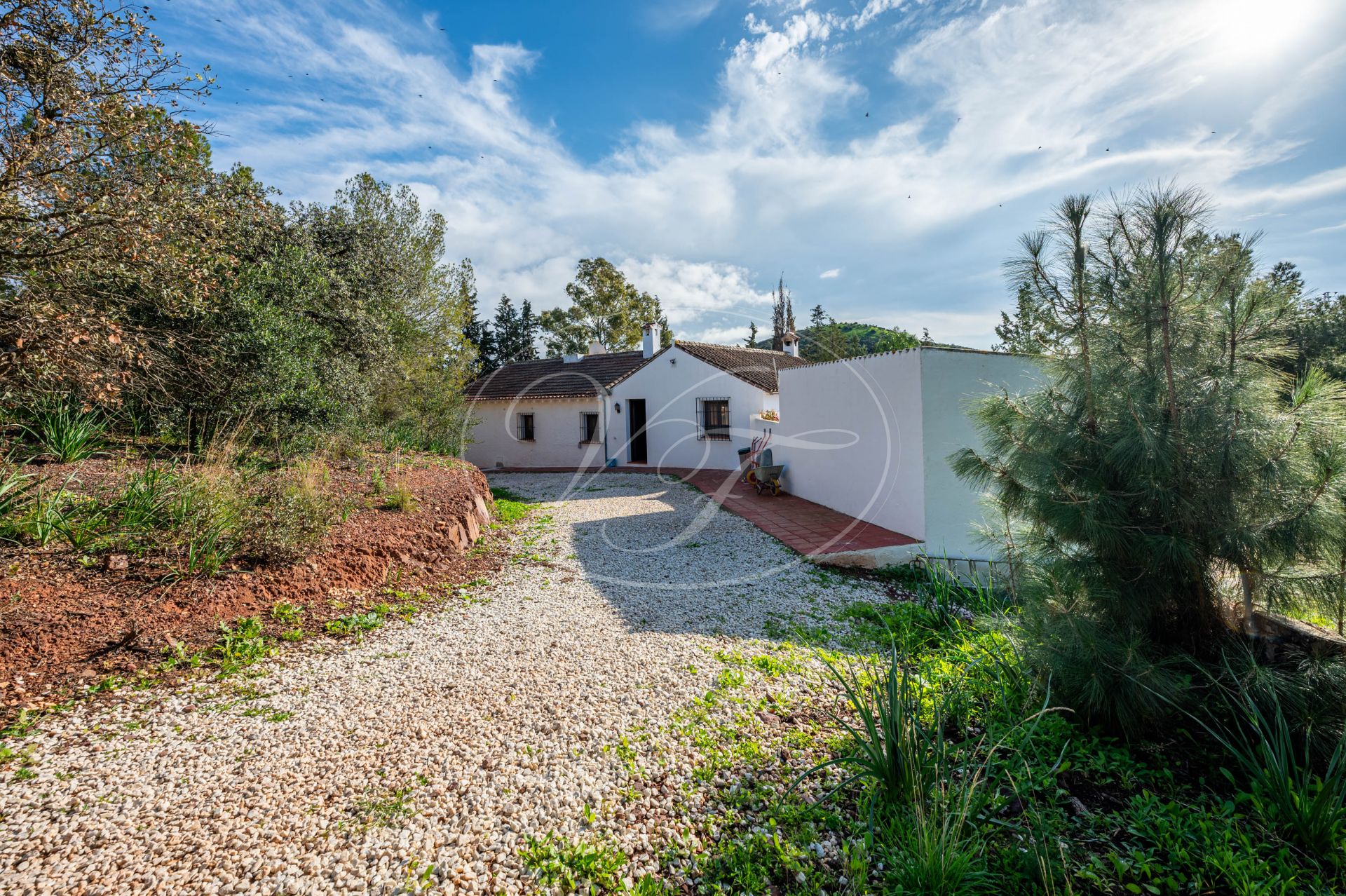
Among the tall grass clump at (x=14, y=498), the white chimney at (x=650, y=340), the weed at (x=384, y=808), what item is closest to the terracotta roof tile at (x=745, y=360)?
the white chimney at (x=650, y=340)

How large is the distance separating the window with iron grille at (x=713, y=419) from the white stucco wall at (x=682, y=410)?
0.41 feet

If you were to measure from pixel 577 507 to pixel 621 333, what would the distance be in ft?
62.8

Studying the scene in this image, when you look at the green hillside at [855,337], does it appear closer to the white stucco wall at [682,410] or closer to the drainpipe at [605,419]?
the white stucco wall at [682,410]

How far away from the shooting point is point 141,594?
3627 millimetres

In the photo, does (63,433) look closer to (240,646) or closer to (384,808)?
(240,646)

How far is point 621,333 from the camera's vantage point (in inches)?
1108

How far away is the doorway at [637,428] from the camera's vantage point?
56.9 feet

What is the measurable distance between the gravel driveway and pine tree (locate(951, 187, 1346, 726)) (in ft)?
6.13

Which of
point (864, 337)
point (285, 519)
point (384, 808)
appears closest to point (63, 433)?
point (285, 519)

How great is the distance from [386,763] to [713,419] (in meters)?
13.5

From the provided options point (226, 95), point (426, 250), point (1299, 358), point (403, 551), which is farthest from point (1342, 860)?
point (426, 250)

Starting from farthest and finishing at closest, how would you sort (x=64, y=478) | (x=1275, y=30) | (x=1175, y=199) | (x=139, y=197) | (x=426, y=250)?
(x=426, y=250) → (x=64, y=478) → (x=139, y=197) → (x=1275, y=30) → (x=1175, y=199)

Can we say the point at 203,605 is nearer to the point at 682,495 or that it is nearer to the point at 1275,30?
the point at 1275,30

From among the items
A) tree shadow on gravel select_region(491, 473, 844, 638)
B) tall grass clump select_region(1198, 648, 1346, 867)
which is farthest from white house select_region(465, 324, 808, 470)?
tall grass clump select_region(1198, 648, 1346, 867)
